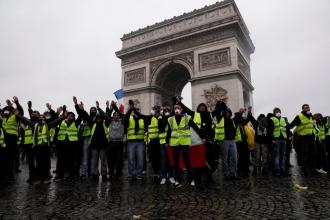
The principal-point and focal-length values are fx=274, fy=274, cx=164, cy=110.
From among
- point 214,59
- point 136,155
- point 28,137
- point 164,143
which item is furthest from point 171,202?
point 214,59

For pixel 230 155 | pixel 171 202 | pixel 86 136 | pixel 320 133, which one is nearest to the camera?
pixel 171 202

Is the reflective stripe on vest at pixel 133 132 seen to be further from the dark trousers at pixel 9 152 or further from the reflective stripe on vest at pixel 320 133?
the reflective stripe on vest at pixel 320 133

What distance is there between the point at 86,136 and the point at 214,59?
17.0 m

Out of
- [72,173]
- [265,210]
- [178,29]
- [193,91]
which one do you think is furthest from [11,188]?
[178,29]

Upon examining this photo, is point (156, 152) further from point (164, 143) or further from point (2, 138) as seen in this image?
point (2, 138)

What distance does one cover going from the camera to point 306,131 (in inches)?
295

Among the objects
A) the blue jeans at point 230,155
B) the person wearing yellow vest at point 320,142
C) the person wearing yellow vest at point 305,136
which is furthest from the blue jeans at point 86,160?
the person wearing yellow vest at point 320,142

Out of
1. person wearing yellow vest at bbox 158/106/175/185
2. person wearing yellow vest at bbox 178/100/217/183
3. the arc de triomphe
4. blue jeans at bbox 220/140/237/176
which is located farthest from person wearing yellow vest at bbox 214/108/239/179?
the arc de triomphe

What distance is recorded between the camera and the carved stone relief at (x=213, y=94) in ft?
71.8

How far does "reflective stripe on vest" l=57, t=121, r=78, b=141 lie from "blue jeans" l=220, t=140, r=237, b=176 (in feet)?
13.7

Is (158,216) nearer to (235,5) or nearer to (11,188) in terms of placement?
(11,188)

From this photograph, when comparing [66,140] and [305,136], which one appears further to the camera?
[66,140]

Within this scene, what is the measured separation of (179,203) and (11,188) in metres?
4.26

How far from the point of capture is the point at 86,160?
781 cm
